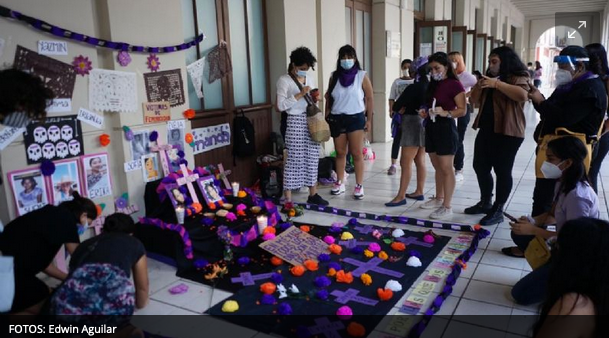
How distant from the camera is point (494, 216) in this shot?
3.89 meters

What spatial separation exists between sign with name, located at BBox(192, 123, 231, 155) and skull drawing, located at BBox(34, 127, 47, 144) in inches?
62.6

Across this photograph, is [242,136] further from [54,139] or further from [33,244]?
[33,244]

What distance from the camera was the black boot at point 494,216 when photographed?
3873 mm

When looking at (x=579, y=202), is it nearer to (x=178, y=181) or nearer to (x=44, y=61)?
(x=178, y=181)

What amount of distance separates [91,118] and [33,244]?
140cm

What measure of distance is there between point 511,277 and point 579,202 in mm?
749

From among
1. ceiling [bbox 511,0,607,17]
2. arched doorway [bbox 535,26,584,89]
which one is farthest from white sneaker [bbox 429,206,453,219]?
arched doorway [bbox 535,26,584,89]

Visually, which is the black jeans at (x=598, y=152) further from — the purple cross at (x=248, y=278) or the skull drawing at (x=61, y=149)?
the skull drawing at (x=61, y=149)

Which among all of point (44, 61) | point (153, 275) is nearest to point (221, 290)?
point (153, 275)

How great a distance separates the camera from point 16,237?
2033 mm

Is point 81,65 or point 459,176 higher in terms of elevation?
point 81,65

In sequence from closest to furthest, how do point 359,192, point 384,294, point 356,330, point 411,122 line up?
1. point 356,330
2. point 384,294
3. point 411,122
4. point 359,192

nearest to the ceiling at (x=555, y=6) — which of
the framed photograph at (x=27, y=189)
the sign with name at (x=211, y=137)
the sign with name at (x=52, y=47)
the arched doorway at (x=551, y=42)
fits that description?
the arched doorway at (x=551, y=42)

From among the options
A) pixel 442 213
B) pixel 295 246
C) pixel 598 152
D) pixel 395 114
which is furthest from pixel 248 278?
pixel 395 114
